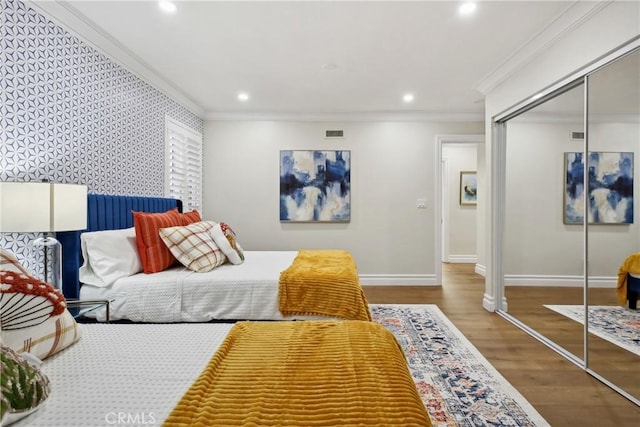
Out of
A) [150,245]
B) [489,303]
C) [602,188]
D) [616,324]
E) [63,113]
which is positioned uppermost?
[63,113]

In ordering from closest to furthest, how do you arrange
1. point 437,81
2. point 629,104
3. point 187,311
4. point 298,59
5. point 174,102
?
1. point 629,104
2. point 187,311
3. point 298,59
4. point 437,81
5. point 174,102

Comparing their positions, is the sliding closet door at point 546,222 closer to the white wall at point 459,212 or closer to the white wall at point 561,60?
the white wall at point 561,60

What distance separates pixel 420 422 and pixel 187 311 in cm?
182

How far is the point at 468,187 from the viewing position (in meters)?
6.64

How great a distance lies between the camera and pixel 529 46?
2590 mm

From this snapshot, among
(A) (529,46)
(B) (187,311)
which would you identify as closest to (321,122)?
(A) (529,46)

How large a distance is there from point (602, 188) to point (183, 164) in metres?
4.09

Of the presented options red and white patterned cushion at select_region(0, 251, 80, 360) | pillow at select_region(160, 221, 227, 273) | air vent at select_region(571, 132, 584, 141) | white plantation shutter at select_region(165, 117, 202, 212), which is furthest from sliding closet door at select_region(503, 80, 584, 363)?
white plantation shutter at select_region(165, 117, 202, 212)

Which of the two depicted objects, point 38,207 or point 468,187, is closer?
point 38,207

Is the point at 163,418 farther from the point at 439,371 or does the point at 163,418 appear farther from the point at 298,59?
the point at 298,59

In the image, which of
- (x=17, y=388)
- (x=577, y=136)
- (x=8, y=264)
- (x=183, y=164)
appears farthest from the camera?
(x=183, y=164)

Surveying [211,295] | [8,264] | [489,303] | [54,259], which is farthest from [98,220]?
[489,303]

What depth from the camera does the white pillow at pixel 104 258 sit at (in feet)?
7.06

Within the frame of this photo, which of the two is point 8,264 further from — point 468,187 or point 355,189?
point 468,187
